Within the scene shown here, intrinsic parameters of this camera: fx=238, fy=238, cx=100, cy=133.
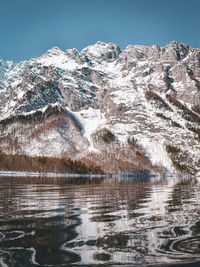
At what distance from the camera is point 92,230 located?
24.6ft

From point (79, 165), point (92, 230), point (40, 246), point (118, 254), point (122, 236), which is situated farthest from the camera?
point (79, 165)

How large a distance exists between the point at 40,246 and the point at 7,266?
127 cm

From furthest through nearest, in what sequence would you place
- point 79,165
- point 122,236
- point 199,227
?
1. point 79,165
2. point 199,227
3. point 122,236

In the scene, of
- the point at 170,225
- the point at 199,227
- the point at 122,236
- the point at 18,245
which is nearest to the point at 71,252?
the point at 18,245

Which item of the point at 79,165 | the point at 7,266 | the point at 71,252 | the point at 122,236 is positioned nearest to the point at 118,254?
the point at 71,252

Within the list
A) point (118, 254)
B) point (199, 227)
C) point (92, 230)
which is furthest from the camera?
point (199, 227)

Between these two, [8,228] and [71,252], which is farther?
[8,228]

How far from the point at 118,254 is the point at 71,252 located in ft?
3.38

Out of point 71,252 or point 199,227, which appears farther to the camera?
point 199,227

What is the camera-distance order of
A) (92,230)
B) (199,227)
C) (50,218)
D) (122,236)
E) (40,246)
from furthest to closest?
(50,218), (199,227), (92,230), (122,236), (40,246)

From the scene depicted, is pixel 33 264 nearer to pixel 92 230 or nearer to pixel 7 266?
pixel 7 266

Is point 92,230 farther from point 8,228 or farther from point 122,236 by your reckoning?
point 8,228

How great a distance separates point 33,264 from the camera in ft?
14.8

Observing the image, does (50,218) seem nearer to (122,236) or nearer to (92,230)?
(92,230)
